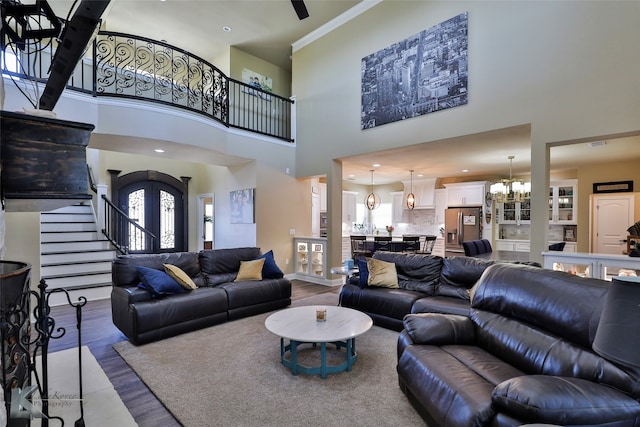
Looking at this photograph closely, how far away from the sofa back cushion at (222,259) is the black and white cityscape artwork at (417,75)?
329cm

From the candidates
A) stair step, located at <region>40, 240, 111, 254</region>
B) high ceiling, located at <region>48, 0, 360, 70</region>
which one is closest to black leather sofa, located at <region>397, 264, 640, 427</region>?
high ceiling, located at <region>48, 0, 360, 70</region>

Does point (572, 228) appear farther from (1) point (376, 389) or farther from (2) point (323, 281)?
(1) point (376, 389)

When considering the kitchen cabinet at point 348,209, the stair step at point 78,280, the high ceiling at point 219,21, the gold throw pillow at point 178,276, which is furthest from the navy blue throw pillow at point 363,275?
the kitchen cabinet at point 348,209

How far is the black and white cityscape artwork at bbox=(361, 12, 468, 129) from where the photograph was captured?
4766 millimetres

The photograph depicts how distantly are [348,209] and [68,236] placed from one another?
25.3 feet

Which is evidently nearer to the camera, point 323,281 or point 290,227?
point 323,281

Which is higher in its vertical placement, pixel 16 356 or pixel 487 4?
pixel 487 4

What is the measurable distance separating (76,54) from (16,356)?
5.72 feet

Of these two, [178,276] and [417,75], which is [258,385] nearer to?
[178,276]

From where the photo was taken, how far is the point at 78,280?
5.35 m

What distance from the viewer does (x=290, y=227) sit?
7.20 meters

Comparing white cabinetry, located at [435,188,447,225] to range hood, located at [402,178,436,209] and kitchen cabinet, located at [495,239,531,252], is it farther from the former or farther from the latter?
kitchen cabinet, located at [495,239,531,252]

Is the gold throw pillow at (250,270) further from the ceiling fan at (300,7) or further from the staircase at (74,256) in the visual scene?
the ceiling fan at (300,7)

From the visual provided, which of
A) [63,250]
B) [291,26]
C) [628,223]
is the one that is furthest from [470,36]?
[63,250]
